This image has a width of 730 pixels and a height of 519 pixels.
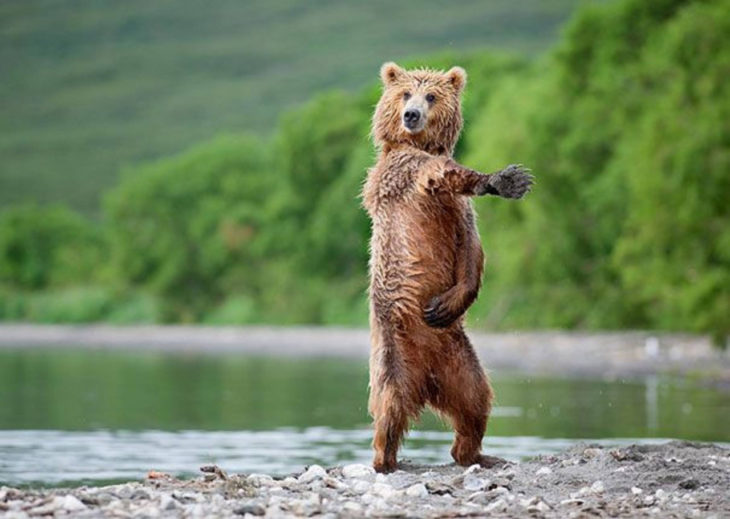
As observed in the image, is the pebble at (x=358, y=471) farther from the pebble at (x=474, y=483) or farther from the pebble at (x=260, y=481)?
the pebble at (x=474, y=483)

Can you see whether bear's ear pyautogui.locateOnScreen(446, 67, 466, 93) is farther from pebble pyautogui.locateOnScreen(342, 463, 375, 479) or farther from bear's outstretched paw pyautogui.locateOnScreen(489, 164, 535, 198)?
pebble pyautogui.locateOnScreen(342, 463, 375, 479)

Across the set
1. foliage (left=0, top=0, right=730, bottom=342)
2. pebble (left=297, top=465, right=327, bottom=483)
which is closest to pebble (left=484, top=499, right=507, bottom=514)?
pebble (left=297, top=465, right=327, bottom=483)

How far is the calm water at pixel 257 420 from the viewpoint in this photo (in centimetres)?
1795

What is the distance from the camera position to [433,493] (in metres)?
10.9

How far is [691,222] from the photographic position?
3844 centimetres

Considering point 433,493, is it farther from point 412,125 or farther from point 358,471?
point 412,125

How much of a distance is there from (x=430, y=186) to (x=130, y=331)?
70.0 meters

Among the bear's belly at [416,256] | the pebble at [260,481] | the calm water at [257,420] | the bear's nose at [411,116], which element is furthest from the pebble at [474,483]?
the calm water at [257,420]

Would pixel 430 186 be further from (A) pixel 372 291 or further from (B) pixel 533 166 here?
(B) pixel 533 166

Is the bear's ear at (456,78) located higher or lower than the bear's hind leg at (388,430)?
higher

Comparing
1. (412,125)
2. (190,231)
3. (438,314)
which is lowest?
(438,314)

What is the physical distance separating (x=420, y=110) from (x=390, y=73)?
0.54 metres

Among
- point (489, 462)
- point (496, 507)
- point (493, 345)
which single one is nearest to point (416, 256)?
point (489, 462)

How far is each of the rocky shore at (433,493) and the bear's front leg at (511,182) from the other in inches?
72.5
